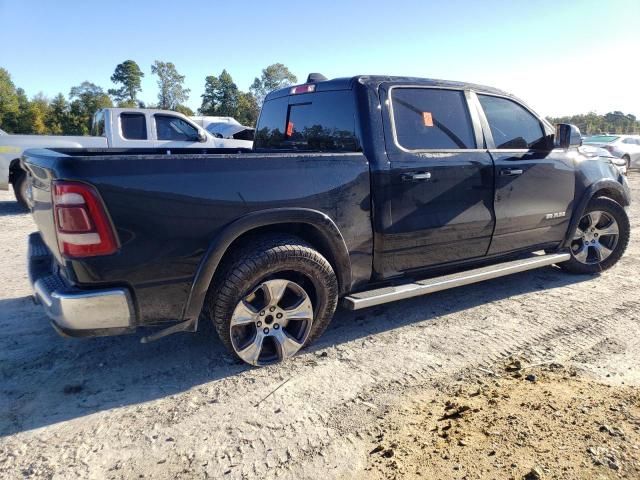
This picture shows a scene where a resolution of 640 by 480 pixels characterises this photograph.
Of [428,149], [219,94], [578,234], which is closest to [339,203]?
[428,149]

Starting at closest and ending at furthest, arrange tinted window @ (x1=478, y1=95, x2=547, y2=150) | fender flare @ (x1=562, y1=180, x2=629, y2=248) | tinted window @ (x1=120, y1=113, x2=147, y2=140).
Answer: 1. tinted window @ (x1=478, y1=95, x2=547, y2=150)
2. fender flare @ (x1=562, y1=180, x2=629, y2=248)
3. tinted window @ (x1=120, y1=113, x2=147, y2=140)

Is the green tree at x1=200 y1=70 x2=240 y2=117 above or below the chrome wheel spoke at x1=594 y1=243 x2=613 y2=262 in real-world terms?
above

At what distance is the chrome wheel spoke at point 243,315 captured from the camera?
2875mm

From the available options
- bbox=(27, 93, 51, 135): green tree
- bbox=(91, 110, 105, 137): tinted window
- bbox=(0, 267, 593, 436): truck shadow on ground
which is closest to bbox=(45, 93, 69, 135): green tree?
bbox=(27, 93, 51, 135): green tree

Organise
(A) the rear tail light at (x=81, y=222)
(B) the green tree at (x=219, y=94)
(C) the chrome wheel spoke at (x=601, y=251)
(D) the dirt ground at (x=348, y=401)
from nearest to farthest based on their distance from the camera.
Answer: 1. (D) the dirt ground at (x=348, y=401)
2. (A) the rear tail light at (x=81, y=222)
3. (C) the chrome wheel spoke at (x=601, y=251)
4. (B) the green tree at (x=219, y=94)

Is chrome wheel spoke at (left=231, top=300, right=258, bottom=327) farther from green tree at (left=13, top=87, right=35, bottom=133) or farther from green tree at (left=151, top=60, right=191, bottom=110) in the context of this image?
green tree at (left=151, top=60, right=191, bottom=110)

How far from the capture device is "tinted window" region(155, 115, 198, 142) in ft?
30.6

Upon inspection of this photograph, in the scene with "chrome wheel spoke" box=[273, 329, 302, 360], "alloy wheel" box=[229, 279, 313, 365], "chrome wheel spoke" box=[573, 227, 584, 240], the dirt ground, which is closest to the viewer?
the dirt ground

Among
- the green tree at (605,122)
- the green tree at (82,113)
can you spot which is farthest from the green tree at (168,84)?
the green tree at (605,122)

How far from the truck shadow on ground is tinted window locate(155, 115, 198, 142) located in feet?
19.4

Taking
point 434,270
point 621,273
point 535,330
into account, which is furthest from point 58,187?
point 621,273

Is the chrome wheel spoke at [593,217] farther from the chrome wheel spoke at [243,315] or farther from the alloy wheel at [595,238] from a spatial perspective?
the chrome wheel spoke at [243,315]

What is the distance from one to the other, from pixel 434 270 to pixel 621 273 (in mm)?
2740

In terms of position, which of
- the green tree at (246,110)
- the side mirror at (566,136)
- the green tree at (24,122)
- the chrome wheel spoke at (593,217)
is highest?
the green tree at (246,110)
